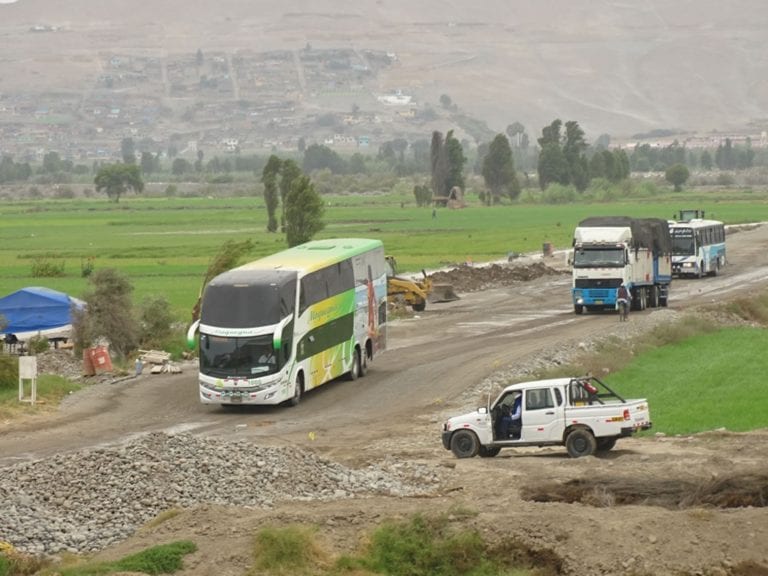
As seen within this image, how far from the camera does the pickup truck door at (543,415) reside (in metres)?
34.7

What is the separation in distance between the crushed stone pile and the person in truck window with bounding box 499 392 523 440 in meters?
46.4

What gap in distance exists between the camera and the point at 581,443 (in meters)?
34.4

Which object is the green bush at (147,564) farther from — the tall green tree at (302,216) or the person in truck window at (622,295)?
the tall green tree at (302,216)

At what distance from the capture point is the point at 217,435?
1572 inches

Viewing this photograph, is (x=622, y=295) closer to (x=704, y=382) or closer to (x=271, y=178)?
(x=704, y=382)

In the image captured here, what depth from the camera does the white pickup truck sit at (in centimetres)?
3438

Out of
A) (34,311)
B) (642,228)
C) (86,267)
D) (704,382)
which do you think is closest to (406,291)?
(642,228)

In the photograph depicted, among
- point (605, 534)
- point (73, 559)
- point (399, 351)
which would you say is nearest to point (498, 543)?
point (605, 534)

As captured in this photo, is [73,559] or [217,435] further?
[217,435]

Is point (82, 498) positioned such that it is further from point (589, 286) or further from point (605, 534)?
point (589, 286)

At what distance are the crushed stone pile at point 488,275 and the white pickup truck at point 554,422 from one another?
152 feet

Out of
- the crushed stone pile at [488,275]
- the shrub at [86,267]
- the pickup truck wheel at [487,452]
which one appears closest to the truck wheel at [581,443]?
the pickup truck wheel at [487,452]

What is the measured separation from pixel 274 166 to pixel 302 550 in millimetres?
108690

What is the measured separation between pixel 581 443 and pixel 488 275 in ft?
181
